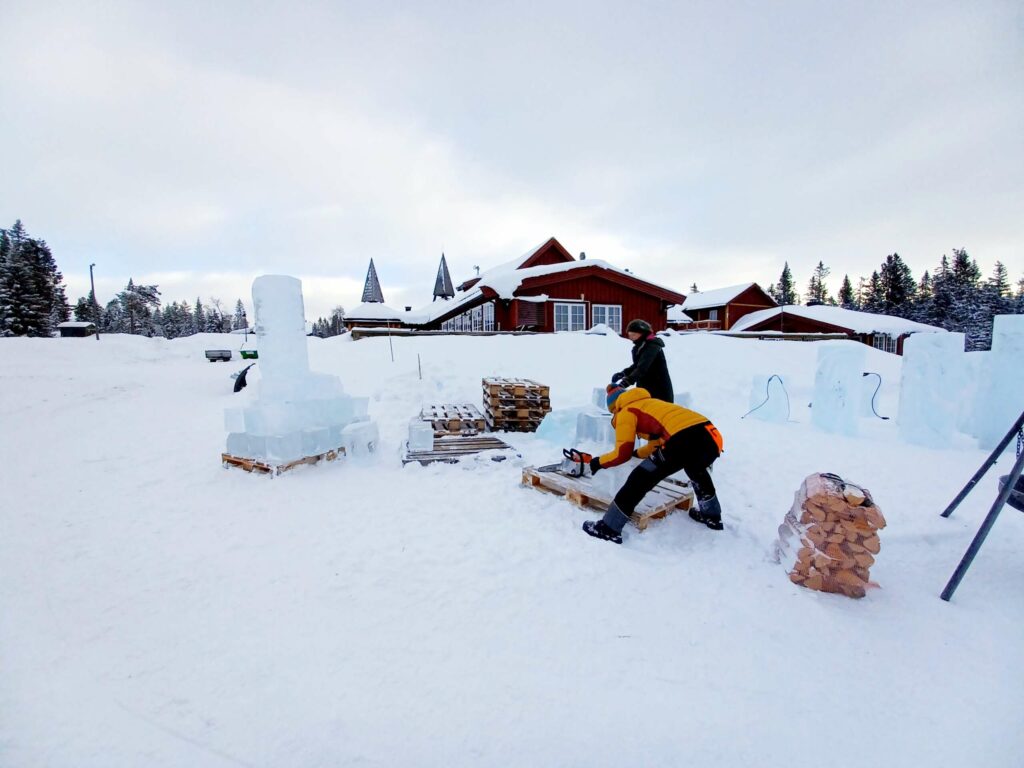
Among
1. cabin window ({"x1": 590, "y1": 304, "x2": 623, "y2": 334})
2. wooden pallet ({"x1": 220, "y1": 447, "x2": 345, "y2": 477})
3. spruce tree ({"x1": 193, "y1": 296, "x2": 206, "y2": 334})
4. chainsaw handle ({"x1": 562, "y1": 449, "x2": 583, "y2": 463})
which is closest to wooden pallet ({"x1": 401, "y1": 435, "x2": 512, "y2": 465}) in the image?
wooden pallet ({"x1": 220, "y1": 447, "x2": 345, "y2": 477})

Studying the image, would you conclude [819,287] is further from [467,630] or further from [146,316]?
[146,316]

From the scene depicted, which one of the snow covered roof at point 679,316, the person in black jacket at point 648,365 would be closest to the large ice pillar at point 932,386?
the person in black jacket at point 648,365

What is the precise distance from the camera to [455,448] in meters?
5.99

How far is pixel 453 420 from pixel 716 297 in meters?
31.5

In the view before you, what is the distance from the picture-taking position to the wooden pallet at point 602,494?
401 cm

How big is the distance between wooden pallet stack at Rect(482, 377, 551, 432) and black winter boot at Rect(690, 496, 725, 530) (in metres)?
3.31

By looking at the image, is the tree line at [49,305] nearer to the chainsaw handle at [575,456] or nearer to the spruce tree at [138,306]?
the spruce tree at [138,306]

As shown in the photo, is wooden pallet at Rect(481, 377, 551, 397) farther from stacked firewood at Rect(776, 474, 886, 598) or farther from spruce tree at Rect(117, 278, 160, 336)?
spruce tree at Rect(117, 278, 160, 336)

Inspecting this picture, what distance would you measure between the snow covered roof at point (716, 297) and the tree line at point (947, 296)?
2083cm

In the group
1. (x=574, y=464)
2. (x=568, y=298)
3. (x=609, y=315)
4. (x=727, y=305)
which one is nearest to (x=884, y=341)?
(x=727, y=305)

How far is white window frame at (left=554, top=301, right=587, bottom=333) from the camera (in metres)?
18.1

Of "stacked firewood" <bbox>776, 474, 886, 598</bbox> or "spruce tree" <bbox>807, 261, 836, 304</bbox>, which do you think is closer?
"stacked firewood" <bbox>776, 474, 886, 598</bbox>

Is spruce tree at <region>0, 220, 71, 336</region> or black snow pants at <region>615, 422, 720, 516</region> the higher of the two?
spruce tree at <region>0, 220, 71, 336</region>

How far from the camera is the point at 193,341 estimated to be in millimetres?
33312
